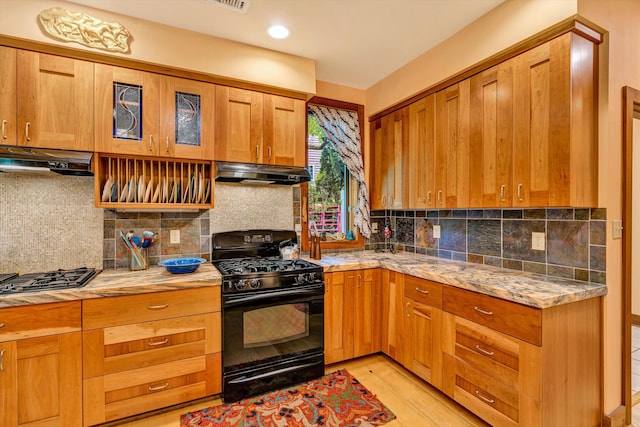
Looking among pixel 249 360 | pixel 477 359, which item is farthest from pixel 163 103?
pixel 477 359

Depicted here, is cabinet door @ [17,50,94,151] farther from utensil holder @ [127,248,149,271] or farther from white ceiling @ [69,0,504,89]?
utensil holder @ [127,248,149,271]

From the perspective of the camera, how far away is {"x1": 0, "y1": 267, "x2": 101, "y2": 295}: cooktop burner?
5.84 ft

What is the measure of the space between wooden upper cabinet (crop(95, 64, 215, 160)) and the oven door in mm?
1213

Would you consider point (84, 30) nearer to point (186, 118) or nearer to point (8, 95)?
point (8, 95)

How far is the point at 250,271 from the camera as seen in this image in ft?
7.50

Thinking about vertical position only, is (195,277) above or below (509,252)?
below

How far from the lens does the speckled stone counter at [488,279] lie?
1.66m

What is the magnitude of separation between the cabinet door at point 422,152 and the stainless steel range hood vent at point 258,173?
98 centimetres

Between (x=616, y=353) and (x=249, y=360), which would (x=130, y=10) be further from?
(x=616, y=353)

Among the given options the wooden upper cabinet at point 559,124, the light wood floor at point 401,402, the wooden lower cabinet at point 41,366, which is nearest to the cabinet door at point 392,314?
the light wood floor at point 401,402

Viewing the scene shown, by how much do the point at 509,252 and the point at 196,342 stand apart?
237cm

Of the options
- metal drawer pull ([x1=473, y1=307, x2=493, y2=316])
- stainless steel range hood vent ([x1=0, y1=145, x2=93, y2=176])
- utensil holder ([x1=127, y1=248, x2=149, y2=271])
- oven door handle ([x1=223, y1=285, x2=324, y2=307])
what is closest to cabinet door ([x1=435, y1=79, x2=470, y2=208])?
metal drawer pull ([x1=473, y1=307, x2=493, y2=316])

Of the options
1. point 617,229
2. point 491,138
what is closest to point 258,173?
point 491,138

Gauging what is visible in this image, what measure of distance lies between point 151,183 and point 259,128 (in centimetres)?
94
